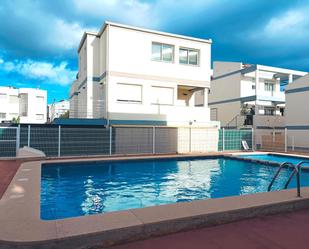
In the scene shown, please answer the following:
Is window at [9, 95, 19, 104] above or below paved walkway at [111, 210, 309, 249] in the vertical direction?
above

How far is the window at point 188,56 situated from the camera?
20688 mm

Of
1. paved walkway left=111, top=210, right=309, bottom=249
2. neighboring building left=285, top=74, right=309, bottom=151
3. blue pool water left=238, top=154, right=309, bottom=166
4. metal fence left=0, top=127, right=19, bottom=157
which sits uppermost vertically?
neighboring building left=285, top=74, right=309, bottom=151

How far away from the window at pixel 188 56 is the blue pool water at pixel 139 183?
877 cm

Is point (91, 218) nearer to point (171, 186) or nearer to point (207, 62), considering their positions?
point (171, 186)

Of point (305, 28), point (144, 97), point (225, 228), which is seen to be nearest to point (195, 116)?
point (144, 97)

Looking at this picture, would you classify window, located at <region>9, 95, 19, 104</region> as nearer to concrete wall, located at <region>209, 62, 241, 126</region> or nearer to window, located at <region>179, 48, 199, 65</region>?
concrete wall, located at <region>209, 62, 241, 126</region>

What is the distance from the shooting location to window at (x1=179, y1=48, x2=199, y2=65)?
67.9ft

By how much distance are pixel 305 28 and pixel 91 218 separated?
801 inches

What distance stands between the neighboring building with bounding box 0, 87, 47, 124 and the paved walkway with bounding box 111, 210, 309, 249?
56.0m

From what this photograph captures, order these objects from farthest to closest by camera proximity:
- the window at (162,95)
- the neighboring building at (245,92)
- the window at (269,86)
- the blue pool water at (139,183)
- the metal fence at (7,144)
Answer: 1. the window at (269,86)
2. the neighboring building at (245,92)
3. the window at (162,95)
4. the metal fence at (7,144)
5. the blue pool water at (139,183)

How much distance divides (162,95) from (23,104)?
46.5 metres

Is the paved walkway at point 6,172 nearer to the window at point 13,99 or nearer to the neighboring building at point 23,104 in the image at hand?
the neighboring building at point 23,104

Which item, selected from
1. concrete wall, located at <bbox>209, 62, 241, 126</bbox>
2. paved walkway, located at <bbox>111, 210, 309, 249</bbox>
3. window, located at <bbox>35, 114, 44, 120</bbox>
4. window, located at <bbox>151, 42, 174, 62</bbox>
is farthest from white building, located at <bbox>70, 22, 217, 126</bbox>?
window, located at <bbox>35, 114, 44, 120</bbox>

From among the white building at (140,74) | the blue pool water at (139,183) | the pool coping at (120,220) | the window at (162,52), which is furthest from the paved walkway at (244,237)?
the window at (162,52)
